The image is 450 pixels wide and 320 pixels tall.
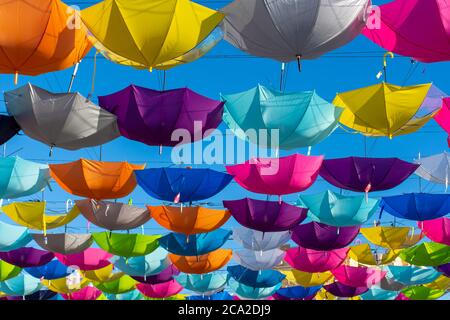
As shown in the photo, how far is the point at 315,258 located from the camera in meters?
11.5

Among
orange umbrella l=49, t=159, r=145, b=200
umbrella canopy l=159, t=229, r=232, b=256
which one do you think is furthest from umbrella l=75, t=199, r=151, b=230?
umbrella canopy l=159, t=229, r=232, b=256

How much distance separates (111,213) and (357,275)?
251 inches

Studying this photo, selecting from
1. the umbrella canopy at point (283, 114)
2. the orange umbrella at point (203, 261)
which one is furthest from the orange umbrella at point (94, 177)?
the orange umbrella at point (203, 261)

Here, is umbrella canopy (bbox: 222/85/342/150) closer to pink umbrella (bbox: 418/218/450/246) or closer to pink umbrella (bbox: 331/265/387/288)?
pink umbrella (bbox: 418/218/450/246)

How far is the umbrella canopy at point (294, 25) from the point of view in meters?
5.18

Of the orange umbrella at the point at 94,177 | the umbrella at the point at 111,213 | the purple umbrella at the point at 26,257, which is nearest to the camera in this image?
the orange umbrella at the point at 94,177

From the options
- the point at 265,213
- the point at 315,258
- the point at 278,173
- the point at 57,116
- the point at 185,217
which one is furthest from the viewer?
the point at 315,258

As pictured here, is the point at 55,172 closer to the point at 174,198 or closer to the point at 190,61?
the point at 174,198

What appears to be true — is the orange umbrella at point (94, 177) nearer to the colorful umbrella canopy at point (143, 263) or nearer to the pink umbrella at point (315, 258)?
the colorful umbrella canopy at point (143, 263)

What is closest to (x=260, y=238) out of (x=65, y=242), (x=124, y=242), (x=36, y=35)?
(x=124, y=242)

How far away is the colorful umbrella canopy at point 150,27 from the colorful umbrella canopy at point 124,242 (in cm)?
572

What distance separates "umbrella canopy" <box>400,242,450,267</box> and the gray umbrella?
286 inches

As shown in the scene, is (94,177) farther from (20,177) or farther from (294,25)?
(294,25)

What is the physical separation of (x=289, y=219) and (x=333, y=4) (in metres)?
4.51
